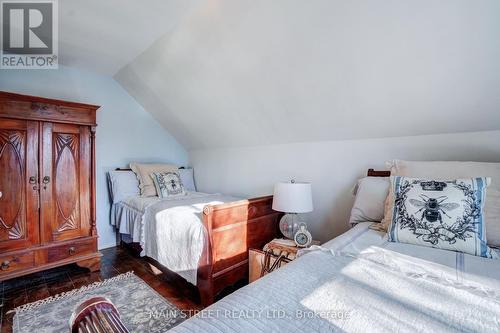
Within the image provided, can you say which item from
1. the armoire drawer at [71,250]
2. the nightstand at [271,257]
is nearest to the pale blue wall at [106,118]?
the armoire drawer at [71,250]

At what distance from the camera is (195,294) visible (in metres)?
2.09

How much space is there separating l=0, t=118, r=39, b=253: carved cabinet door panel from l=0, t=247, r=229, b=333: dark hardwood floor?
422 millimetres

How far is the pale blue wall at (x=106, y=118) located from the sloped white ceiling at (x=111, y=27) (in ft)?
0.92

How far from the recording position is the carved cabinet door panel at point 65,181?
2.29 meters

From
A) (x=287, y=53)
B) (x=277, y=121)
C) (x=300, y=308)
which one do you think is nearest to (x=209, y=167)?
(x=277, y=121)

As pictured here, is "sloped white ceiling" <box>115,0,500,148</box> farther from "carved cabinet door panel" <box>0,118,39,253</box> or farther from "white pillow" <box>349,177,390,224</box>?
"carved cabinet door panel" <box>0,118,39,253</box>

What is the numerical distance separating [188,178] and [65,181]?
1.68m

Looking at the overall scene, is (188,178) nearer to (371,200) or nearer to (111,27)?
(111,27)

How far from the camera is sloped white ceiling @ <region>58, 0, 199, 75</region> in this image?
1.90 metres

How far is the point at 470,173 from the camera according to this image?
1472 millimetres

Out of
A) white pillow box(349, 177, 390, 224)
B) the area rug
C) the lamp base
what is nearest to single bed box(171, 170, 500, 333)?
white pillow box(349, 177, 390, 224)

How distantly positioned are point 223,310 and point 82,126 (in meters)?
2.54

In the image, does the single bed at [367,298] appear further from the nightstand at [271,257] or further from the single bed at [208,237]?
the single bed at [208,237]

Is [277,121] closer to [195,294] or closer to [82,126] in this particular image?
[195,294]
